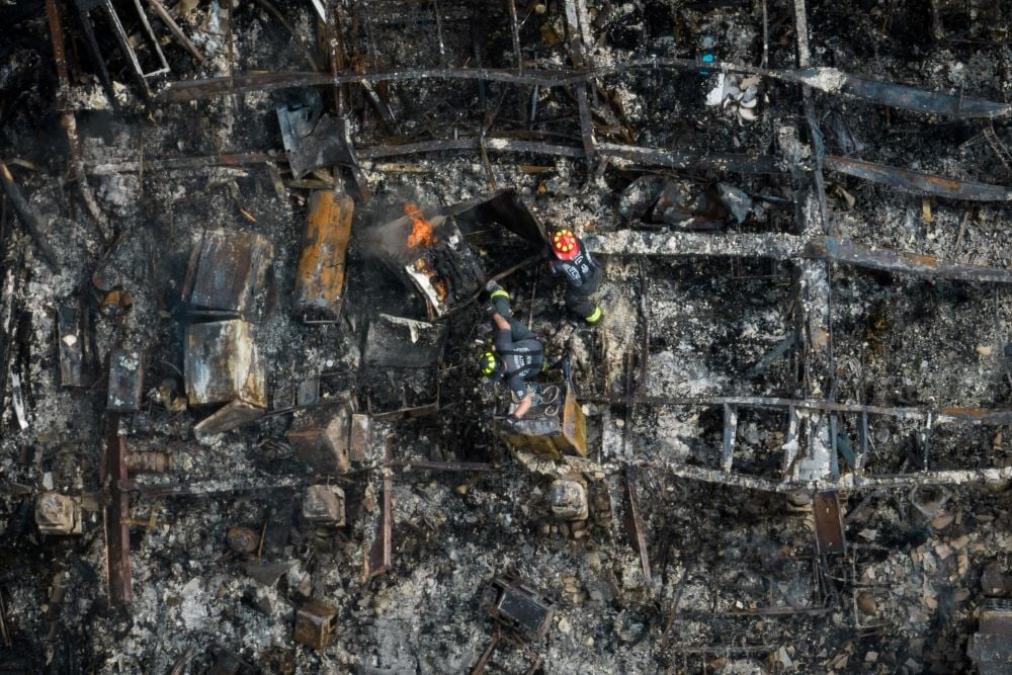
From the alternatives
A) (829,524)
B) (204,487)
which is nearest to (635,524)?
(829,524)

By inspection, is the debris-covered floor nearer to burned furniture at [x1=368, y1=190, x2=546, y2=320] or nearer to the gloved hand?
burned furniture at [x1=368, y1=190, x2=546, y2=320]

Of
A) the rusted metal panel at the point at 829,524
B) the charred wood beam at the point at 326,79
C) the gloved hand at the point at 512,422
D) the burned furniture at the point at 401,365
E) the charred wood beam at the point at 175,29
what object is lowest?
the rusted metal panel at the point at 829,524

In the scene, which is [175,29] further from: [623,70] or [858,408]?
[858,408]

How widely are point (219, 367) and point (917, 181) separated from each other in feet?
19.5

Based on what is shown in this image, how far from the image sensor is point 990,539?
334 inches

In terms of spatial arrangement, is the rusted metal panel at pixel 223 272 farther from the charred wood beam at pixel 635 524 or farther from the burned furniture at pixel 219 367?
the charred wood beam at pixel 635 524

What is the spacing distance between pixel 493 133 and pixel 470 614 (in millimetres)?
4029

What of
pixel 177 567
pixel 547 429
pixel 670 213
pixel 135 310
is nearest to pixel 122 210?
pixel 135 310

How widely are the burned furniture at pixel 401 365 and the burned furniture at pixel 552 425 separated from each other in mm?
795

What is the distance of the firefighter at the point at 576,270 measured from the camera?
751cm

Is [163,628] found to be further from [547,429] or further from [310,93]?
[310,93]

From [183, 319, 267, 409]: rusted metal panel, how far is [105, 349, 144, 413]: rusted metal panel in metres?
0.48

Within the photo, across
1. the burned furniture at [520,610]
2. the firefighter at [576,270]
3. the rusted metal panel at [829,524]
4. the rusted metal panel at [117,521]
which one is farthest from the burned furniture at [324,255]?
the rusted metal panel at [829,524]

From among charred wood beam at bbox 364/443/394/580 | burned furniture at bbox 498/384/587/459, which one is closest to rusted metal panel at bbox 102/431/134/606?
charred wood beam at bbox 364/443/394/580
